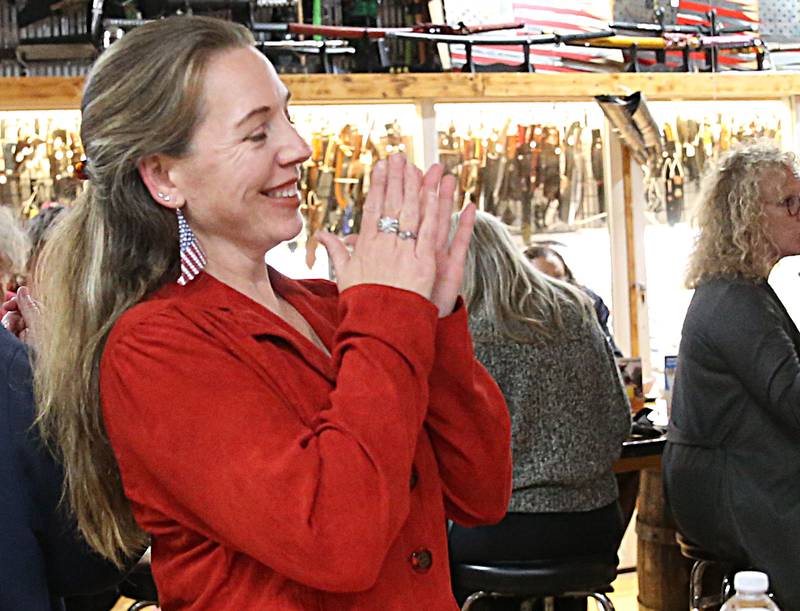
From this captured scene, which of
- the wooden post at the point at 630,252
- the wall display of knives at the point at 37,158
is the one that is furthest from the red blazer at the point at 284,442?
the wooden post at the point at 630,252

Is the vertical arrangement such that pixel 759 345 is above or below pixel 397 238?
below

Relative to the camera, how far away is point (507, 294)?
3.67 m

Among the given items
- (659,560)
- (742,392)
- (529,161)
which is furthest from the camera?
(529,161)

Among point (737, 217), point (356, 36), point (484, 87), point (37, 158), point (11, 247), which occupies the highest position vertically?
point (356, 36)

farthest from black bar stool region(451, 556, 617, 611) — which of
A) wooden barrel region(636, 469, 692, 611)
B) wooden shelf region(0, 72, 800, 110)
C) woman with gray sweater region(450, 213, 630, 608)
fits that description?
wooden shelf region(0, 72, 800, 110)

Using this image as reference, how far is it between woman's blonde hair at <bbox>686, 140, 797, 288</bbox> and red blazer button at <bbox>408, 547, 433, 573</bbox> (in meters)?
2.48

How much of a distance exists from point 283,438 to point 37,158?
537 cm

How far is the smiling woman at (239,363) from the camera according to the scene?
4.42 feet

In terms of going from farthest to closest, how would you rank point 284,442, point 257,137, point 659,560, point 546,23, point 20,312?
1. point 546,23
2. point 659,560
3. point 20,312
4. point 257,137
5. point 284,442

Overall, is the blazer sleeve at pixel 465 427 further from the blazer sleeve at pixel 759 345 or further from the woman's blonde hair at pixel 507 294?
the blazer sleeve at pixel 759 345

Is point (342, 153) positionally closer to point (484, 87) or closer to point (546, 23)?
point (484, 87)

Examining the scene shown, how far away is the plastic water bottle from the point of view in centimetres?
201

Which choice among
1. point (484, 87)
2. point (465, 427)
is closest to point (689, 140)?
point (484, 87)

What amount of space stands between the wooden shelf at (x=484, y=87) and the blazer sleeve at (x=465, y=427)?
4.79 m
